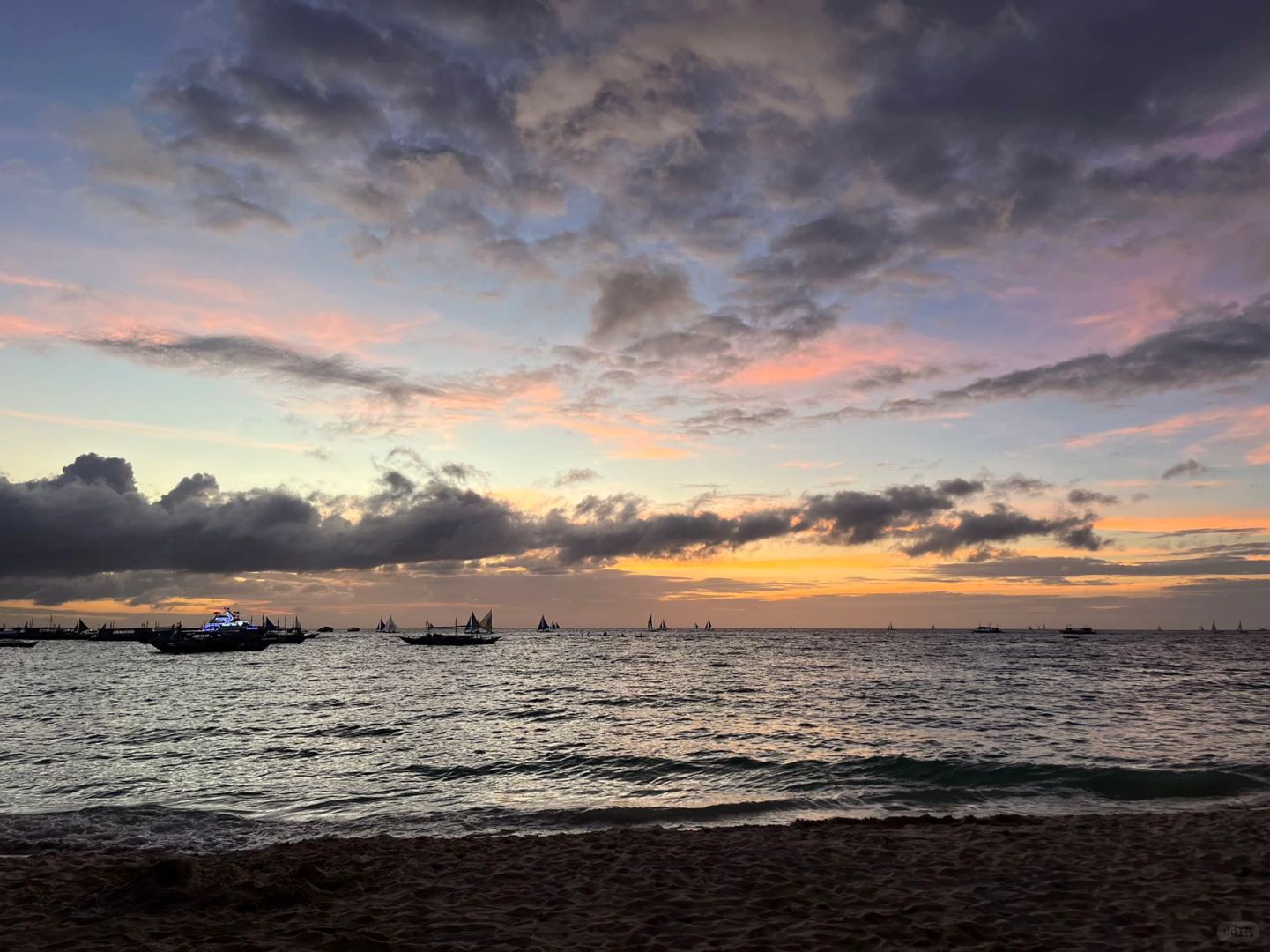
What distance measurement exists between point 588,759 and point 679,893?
19.0 meters

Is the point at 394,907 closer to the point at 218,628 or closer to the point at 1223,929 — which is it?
the point at 1223,929

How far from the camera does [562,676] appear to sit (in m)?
89.4

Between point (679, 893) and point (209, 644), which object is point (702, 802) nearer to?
point (679, 893)

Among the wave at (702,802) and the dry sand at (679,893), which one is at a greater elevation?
the dry sand at (679,893)

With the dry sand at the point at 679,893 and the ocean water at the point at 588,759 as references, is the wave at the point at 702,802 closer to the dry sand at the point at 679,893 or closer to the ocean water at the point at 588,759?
the ocean water at the point at 588,759

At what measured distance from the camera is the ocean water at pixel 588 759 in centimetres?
2156

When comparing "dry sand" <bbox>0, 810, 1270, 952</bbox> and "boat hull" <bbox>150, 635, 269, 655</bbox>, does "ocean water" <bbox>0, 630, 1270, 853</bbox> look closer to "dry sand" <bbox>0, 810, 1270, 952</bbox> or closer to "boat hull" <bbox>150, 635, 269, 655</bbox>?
"dry sand" <bbox>0, 810, 1270, 952</bbox>

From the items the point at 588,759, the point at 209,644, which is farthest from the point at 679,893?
the point at 209,644

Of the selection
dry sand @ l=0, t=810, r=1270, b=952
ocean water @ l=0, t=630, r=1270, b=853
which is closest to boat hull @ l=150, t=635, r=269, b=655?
ocean water @ l=0, t=630, r=1270, b=853

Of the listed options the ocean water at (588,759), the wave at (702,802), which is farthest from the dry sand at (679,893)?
the ocean water at (588,759)

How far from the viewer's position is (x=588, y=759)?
30.6m

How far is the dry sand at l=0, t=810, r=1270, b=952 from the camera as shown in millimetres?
10289

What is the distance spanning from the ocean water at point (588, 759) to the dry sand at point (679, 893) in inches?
194

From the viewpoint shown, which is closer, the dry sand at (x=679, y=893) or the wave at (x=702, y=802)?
the dry sand at (x=679, y=893)
